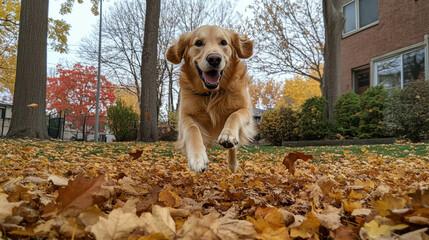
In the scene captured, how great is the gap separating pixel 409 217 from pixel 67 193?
1344 mm

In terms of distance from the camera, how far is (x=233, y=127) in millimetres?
3111

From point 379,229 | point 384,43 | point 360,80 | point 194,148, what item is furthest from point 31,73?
point 360,80

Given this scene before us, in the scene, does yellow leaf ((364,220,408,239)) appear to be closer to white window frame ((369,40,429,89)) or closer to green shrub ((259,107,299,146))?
green shrub ((259,107,299,146))

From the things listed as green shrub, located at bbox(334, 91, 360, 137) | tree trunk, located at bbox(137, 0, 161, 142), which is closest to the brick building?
green shrub, located at bbox(334, 91, 360, 137)

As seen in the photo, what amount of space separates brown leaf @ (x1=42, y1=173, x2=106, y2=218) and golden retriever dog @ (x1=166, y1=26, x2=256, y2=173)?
1988mm

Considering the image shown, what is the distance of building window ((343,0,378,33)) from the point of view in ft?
50.9

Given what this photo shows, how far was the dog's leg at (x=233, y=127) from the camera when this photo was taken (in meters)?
2.86

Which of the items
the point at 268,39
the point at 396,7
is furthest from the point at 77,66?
the point at 396,7

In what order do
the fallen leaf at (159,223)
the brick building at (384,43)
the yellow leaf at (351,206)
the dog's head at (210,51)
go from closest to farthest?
the fallen leaf at (159,223) → the yellow leaf at (351,206) → the dog's head at (210,51) → the brick building at (384,43)

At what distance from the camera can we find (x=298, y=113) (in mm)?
14227

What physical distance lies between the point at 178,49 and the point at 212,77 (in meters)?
0.97

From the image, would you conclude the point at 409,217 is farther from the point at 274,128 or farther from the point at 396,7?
the point at 396,7

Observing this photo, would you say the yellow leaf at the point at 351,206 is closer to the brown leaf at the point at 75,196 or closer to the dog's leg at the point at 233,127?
the brown leaf at the point at 75,196

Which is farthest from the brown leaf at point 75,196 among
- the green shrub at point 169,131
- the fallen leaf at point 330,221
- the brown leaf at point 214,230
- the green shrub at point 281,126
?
the green shrub at point 169,131
